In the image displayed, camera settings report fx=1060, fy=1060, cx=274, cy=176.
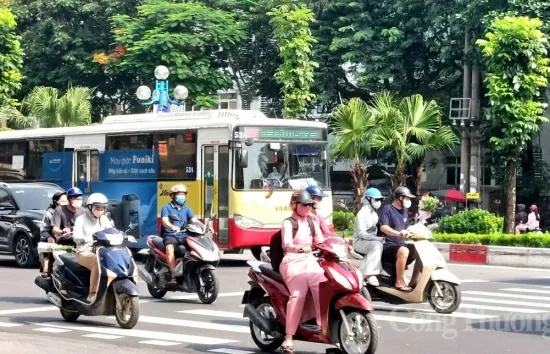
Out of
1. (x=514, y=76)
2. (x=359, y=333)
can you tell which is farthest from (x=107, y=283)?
(x=514, y=76)

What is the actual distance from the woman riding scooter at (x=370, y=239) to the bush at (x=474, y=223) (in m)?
12.9

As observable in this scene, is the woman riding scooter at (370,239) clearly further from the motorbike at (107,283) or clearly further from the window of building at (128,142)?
the window of building at (128,142)

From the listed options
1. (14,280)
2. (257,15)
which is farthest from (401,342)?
(257,15)

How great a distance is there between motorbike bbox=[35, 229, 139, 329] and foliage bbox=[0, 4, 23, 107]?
24854mm

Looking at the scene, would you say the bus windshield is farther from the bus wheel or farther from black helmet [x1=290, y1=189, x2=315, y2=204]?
black helmet [x1=290, y1=189, x2=315, y2=204]

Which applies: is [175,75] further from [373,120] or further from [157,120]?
[157,120]

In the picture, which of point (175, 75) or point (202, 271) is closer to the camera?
point (202, 271)

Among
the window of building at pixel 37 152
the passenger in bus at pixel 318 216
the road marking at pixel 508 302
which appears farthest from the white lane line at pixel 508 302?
the window of building at pixel 37 152

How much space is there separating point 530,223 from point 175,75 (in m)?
15.4

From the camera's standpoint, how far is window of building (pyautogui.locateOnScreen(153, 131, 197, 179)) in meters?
22.7

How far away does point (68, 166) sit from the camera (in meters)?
25.9

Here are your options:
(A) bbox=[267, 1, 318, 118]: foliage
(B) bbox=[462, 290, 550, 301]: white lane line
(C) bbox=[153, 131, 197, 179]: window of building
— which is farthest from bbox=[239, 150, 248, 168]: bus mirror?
(A) bbox=[267, 1, 318, 118]: foliage

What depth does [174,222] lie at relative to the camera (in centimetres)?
1548

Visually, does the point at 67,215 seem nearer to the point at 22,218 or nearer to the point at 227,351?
the point at 227,351
